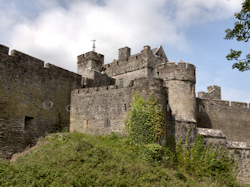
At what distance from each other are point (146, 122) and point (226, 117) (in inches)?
480

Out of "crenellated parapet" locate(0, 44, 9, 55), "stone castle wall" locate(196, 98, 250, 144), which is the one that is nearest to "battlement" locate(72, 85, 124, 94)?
"crenellated parapet" locate(0, 44, 9, 55)

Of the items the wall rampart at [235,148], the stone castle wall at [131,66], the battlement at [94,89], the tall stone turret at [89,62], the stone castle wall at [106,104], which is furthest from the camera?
the tall stone turret at [89,62]

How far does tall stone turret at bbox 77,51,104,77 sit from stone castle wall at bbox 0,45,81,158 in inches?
218

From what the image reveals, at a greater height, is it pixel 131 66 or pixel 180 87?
pixel 131 66

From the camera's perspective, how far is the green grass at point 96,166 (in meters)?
10.2

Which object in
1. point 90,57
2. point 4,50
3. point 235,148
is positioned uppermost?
point 90,57

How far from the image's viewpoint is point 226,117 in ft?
77.5

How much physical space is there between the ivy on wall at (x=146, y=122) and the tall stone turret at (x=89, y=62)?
1073 centimetres

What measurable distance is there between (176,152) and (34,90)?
32.7ft

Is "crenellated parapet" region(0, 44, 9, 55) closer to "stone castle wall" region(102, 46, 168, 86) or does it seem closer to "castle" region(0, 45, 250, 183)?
"castle" region(0, 45, 250, 183)

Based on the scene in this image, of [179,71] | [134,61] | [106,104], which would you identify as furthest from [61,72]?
[179,71]

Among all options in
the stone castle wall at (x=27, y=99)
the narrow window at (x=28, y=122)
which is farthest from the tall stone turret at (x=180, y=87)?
the narrow window at (x=28, y=122)

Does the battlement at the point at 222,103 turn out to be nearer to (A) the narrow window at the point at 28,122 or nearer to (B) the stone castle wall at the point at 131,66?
(B) the stone castle wall at the point at 131,66

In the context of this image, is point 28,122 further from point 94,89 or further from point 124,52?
point 124,52
